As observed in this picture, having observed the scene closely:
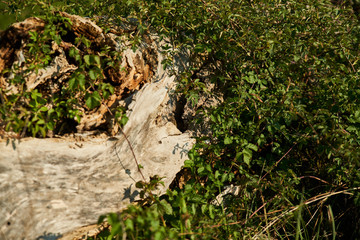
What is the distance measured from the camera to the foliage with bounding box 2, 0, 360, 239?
226 centimetres

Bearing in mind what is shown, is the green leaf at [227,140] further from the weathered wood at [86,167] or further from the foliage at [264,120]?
the weathered wood at [86,167]

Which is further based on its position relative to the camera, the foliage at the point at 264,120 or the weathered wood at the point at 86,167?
the foliage at the point at 264,120

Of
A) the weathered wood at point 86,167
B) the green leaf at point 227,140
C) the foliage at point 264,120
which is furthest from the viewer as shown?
the green leaf at point 227,140

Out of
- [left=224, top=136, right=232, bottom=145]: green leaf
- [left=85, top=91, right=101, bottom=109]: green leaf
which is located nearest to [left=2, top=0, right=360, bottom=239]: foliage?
[left=224, top=136, right=232, bottom=145]: green leaf

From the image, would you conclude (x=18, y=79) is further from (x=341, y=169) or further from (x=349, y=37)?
(x=349, y=37)

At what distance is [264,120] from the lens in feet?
8.20

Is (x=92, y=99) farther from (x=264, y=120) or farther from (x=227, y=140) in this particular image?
(x=264, y=120)

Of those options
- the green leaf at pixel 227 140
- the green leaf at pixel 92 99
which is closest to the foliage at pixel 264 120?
the green leaf at pixel 227 140

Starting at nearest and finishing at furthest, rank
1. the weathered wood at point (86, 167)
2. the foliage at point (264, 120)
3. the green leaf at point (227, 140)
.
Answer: the weathered wood at point (86, 167) → the foliage at point (264, 120) → the green leaf at point (227, 140)

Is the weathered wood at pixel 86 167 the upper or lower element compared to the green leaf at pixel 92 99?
lower

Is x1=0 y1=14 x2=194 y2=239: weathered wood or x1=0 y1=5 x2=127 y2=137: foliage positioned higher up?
x1=0 y1=5 x2=127 y2=137: foliage

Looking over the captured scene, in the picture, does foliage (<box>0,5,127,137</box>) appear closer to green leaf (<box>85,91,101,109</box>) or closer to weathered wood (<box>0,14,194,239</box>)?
green leaf (<box>85,91,101,109</box>)

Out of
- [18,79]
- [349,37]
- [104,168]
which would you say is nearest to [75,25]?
[18,79]

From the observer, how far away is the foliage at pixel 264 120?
2256 millimetres
